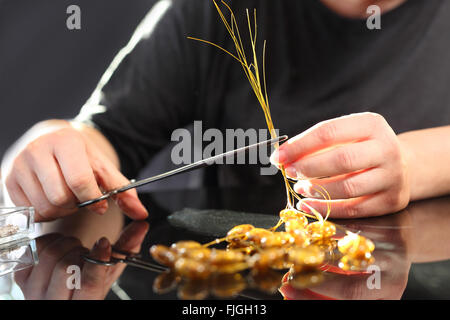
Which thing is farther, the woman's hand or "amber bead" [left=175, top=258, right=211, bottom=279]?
the woman's hand

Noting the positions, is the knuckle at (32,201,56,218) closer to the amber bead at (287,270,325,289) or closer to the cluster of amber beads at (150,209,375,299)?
the cluster of amber beads at (150,209,375,299)

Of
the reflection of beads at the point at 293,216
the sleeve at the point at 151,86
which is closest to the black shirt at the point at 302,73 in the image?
the sleeve at the point at 151,86

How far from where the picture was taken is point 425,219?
690 millimetres

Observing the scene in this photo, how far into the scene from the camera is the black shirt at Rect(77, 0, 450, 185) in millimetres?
1205

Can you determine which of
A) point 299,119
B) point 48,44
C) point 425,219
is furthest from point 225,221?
point 48,44

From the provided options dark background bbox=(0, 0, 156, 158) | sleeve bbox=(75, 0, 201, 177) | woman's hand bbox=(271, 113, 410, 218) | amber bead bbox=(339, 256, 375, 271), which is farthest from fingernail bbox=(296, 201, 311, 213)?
dark background bbox=(0, 0, 156, 158)

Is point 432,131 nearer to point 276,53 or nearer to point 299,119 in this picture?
point 299,119

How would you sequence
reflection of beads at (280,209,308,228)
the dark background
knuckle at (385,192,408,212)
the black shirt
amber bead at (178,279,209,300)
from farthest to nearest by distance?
the dark background, the black shirt, knuckle at (385,192,408,212), reflection of beads at (280,209,308,228), amber bead at (178,279,209,300)

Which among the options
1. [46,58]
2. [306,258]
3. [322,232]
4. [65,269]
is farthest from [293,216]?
[46,58]

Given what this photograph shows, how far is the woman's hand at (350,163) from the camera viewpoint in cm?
63

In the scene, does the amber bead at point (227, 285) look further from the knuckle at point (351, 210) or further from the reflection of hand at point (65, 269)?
the knuckle at point (351, 210)

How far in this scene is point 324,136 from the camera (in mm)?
628

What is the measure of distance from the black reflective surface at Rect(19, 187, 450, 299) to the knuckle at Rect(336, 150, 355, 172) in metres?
0.09

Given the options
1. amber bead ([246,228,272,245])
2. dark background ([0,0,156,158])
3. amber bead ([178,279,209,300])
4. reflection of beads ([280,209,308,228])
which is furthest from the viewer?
dark background ([0,0,156,158])
